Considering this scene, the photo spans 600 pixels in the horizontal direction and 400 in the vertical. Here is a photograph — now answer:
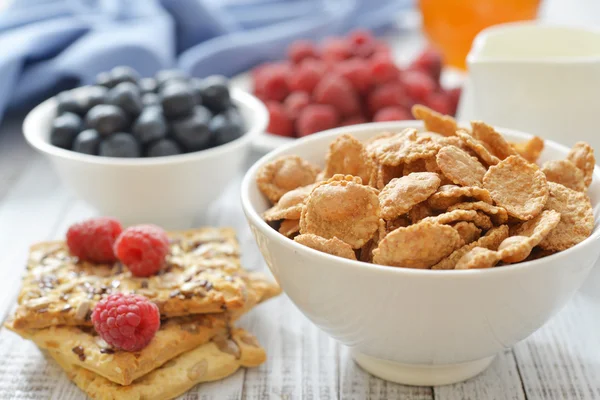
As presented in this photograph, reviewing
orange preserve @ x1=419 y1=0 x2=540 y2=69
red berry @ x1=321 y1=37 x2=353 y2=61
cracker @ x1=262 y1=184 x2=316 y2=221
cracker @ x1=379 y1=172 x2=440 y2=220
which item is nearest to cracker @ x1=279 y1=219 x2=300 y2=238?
cracker @ x1=262 y1=184 x2=316 y2=221

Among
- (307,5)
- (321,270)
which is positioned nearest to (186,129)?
(321,270)

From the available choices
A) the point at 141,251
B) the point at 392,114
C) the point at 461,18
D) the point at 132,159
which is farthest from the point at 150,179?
the point at 461,18

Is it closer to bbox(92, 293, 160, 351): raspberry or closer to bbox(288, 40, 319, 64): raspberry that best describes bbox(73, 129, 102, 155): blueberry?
bbox(92, 293, 160, 351): raspberry

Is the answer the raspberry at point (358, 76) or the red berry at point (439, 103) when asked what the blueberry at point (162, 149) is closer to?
the raspberry at point (358, 76)

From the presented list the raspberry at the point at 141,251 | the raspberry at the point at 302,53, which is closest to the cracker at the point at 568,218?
the raspberry at the point at 141,251

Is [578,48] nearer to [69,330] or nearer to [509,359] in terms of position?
[509,359]
